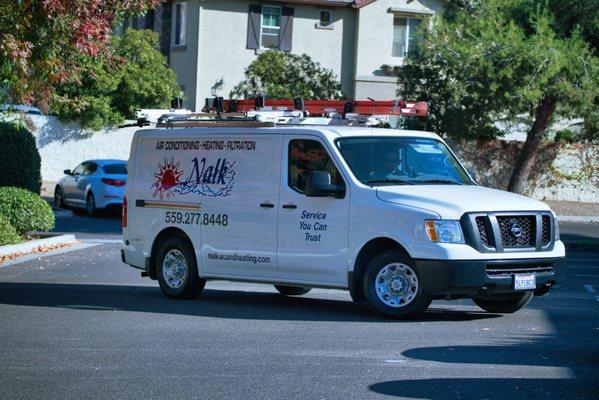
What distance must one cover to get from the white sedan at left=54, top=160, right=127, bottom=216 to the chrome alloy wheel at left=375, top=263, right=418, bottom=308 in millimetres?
16820

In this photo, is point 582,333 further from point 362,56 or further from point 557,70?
point 362,56

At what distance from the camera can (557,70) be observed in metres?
30.2

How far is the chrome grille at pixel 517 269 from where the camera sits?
1223cm

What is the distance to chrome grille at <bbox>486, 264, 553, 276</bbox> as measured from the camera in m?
12.2

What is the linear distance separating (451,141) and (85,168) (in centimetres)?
1206

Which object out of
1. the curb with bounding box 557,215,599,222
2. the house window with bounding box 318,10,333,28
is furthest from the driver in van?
the house window with bounding box 318,10,333,28

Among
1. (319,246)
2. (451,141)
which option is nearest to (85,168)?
(451,141)

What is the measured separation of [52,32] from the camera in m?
15.7

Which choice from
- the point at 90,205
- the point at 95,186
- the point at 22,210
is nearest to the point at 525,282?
the point at 22,210

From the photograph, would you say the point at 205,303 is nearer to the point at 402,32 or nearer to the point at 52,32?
the point at 52,32

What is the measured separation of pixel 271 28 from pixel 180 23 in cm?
339

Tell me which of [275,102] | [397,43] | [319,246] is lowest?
[319,246]

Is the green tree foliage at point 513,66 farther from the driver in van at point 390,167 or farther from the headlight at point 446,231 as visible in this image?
the headlight at point 446,231

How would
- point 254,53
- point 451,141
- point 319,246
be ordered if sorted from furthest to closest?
point 254,53 < point 451,141 < point 319,246
